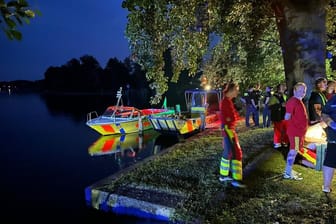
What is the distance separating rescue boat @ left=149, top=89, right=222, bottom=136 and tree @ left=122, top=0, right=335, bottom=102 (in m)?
7.13

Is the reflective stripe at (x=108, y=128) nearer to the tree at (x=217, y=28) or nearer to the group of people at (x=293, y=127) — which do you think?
the tree at (x=217, y=28)

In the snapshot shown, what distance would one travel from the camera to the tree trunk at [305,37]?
622 cm

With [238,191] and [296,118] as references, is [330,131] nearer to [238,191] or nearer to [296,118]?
[296,118]

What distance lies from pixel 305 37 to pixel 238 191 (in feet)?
12.0

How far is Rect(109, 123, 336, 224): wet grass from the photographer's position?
162 inches

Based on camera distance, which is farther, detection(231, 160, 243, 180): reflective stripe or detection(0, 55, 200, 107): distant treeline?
detection(0, 55, 200, 107): distant treeline

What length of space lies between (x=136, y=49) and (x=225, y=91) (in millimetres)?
3154

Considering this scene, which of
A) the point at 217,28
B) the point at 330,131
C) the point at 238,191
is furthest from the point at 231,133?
the point at 217,28

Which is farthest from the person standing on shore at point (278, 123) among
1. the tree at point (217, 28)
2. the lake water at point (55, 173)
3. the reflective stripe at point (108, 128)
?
the reflective stripe at point (108, 128)

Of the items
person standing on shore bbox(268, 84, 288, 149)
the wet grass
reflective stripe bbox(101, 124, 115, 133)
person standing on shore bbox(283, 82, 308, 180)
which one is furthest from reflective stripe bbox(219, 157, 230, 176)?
reflective stripe bbox(101, 124, 115, 133)

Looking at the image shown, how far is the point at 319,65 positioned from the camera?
20.9 feet

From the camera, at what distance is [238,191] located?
4.93 meters

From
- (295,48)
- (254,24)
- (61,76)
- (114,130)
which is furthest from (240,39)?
(61,76)

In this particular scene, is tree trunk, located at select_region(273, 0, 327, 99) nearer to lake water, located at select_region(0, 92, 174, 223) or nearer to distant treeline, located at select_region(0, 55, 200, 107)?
lake water, located at select_region(0, 92, 174, 223)
